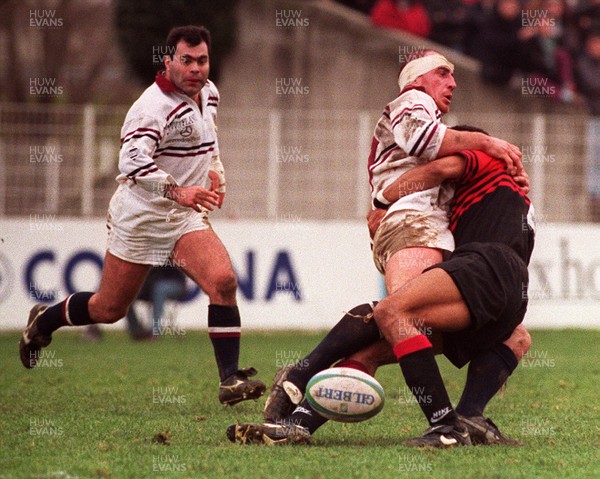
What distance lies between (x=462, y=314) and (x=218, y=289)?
2.49 metres

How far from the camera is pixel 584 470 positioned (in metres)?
6.61

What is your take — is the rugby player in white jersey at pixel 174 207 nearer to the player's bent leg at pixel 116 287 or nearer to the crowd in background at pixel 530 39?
the player's bent leg at pixel 116 287

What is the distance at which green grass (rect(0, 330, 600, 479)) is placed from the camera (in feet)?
21.6

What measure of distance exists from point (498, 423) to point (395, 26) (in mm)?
12642

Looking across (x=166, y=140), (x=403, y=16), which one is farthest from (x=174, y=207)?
(x=403, y=16)

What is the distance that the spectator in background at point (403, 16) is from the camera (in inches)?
790

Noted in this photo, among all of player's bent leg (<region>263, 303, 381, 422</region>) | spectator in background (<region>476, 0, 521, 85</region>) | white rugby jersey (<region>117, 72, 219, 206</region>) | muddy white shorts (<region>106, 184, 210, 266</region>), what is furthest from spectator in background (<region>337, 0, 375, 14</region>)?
player's bent leg (<region>263, 303, 381, 422</region>)

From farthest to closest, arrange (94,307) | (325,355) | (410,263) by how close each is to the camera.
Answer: (94,307), (410,263), (325,355)

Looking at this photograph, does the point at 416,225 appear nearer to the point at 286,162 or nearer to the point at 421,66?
the point at 421,66

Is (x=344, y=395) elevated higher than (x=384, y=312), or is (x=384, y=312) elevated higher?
(x=384, y=312)

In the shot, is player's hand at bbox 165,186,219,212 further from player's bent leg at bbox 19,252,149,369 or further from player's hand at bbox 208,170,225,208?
player's bent leg at bbox 19,252,149,369

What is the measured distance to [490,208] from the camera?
7.57 m

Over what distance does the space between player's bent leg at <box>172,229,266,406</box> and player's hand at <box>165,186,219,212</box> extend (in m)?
0.59

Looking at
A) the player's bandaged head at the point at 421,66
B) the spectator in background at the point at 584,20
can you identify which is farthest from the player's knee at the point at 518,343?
the spectator in background at the point at 584,20
